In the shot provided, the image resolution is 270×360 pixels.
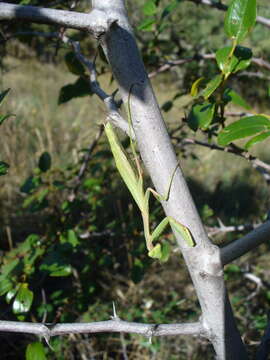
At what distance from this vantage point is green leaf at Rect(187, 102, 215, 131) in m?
0.73

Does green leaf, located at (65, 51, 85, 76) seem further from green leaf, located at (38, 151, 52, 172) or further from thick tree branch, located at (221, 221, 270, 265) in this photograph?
thick tree branch, located at (221, 221, 270, 265)

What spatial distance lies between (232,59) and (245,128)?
7.9 inches

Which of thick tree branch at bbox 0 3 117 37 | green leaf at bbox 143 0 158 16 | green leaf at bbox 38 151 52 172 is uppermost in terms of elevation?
thick tree branch at bbox 0 3 117 37

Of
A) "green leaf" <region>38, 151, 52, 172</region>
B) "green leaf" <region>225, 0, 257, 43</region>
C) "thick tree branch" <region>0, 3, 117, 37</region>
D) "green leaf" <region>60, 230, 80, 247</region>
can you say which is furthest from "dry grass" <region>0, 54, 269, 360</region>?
"thick tree branch" <region>0, 3, 117, 37</region>

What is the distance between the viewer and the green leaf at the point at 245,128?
0.60 metres

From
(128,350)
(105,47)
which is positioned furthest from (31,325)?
(128,350)

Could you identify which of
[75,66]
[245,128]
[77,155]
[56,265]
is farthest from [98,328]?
[77,155]

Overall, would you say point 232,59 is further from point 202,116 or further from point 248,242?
point 248,242

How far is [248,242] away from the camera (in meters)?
0.52

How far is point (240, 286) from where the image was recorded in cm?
215

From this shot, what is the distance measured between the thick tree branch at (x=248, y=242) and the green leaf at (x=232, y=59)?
0.32 m

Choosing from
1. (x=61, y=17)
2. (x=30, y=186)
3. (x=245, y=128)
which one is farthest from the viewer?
(x=30, y=186)

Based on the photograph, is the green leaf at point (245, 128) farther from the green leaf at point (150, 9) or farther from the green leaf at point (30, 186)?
the green leaf at point (30, 186)

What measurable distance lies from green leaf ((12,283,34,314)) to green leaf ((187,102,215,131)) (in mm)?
553
